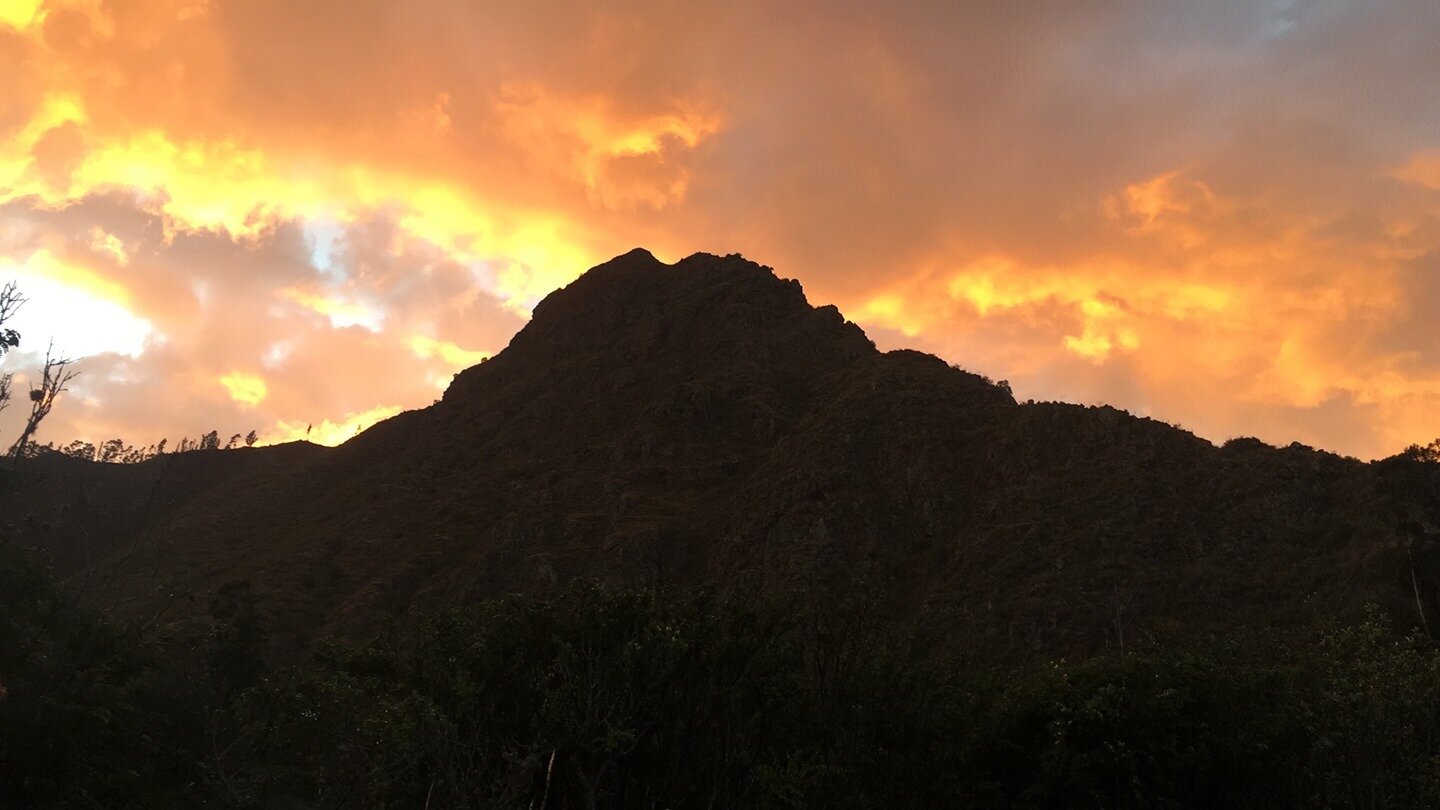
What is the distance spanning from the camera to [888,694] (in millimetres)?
26438

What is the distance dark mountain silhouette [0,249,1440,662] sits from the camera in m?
62.5

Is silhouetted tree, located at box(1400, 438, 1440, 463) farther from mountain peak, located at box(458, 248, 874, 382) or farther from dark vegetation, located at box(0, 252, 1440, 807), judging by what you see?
mountain peak, located at box(458, 248, 874, 382)

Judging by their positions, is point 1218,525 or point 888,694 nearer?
A: point 888,694

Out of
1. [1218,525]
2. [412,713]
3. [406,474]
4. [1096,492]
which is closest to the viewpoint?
[412,713]

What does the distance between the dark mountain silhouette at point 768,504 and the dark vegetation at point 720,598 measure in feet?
1.19

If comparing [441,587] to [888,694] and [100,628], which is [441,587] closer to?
[100,628]

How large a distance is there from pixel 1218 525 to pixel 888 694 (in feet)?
170

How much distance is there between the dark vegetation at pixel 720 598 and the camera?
78.9 feet

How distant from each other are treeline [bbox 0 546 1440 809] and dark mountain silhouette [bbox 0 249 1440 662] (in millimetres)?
17358

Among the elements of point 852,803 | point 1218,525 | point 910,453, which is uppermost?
point 910,453

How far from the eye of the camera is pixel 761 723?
24328 millimetres

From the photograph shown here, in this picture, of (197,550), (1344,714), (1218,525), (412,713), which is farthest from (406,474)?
(1344,714)

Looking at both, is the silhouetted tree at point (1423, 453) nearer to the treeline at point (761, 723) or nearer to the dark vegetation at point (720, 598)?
the dark vegetation at point (720, 598)

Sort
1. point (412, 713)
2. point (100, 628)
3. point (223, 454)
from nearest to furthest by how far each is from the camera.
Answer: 1. point (412, 713)
2. point (100, 628)
3. point (223, 454)
